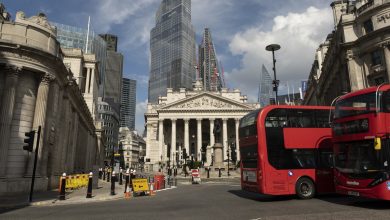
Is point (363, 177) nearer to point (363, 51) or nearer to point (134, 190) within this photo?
point (134, 190)

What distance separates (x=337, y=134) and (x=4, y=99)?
760 inches

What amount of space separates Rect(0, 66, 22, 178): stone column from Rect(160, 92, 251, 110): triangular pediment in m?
69.0

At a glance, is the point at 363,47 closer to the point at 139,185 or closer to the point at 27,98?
the point at 139,185

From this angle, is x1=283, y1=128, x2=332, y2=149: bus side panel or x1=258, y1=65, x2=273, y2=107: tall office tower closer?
x1=283, y1=128, x2=332, y2=149: bus side panel

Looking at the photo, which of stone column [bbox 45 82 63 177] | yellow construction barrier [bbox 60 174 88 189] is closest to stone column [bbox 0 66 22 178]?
stone column [bbox 45 82 63 177]

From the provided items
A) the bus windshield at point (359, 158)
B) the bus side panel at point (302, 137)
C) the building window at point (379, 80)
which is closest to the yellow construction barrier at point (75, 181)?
the bus side panel at point (302, 137)

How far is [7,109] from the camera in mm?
19219

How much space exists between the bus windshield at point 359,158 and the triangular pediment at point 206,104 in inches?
3015

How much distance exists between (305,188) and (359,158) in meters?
3.65

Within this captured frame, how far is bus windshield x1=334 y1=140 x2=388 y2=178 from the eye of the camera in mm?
10650

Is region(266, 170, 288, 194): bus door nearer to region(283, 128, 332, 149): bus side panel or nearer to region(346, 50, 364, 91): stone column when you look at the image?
region(283, 128, 332, 149): bus side panel

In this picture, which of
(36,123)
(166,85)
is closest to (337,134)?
(36,123)

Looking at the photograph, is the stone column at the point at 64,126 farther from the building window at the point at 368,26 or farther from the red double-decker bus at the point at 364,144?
the building window at the point at 368,26

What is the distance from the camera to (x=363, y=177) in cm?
1102
